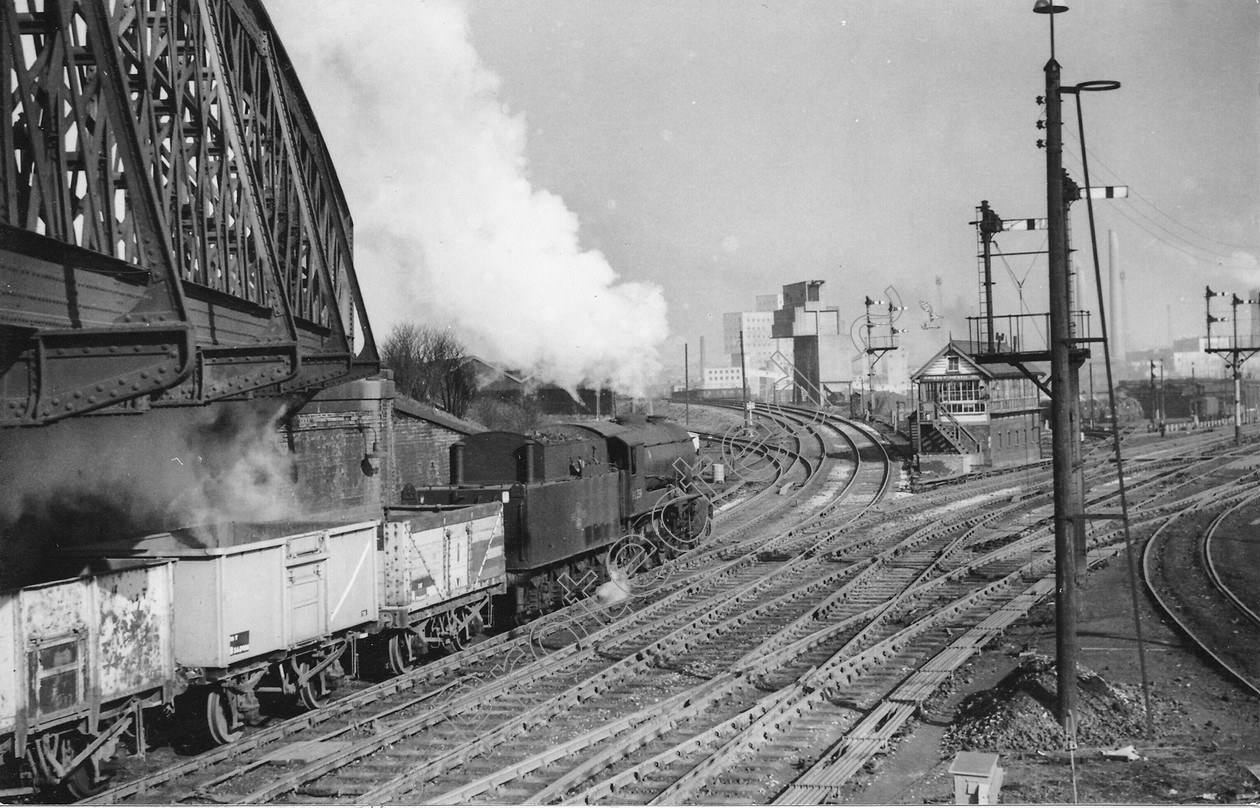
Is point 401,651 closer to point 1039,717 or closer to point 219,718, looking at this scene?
point 219,718

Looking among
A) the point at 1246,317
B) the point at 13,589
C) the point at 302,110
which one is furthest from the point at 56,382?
the point at 1246,317

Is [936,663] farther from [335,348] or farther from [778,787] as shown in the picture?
[335,348]

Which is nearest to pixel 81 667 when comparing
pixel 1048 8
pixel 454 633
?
pixel 454 633

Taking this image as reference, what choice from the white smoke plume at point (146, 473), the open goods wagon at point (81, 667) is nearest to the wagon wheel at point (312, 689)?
the open goods wagon at point (81, 667)

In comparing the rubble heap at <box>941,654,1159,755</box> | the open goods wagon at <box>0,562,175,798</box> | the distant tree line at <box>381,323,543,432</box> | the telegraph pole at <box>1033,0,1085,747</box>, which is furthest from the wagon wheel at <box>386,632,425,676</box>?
the distant tree line at <box>381,323,543,432</box>

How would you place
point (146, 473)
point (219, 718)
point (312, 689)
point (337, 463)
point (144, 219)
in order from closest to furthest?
point (144, 219) < point (219, 718) < point (312, 689) < point (146, 473) < point (337, 463)
